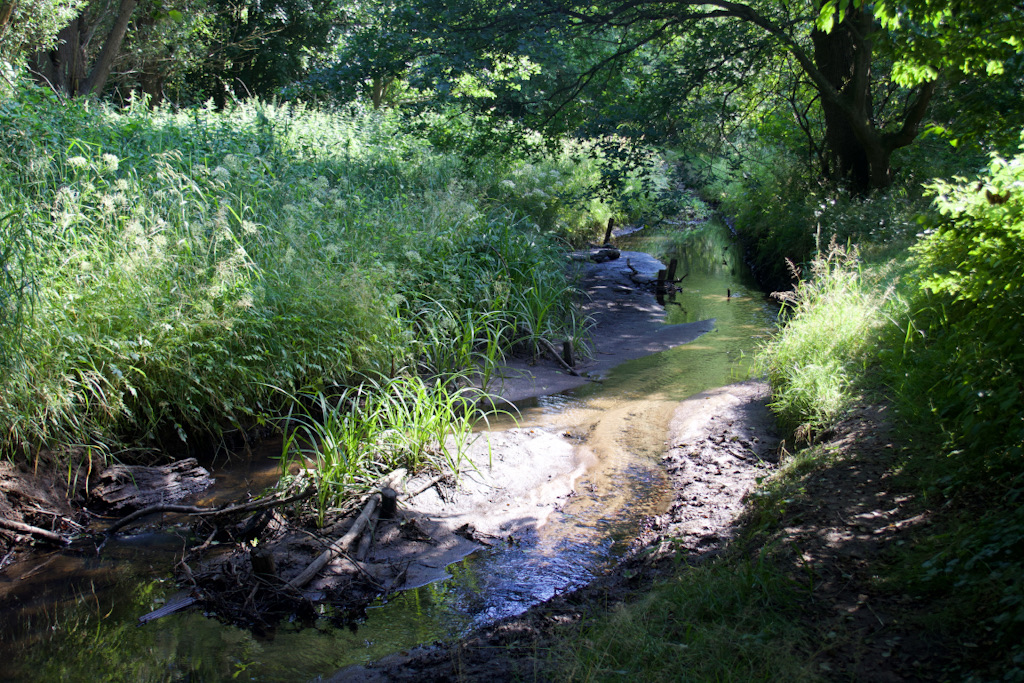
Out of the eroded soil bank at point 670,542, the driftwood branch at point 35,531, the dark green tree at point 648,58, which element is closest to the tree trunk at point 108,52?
the dark green tree at point 648,58

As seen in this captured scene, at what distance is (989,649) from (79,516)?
202 inches

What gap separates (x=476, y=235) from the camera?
8.98m

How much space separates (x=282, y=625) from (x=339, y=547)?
58cm

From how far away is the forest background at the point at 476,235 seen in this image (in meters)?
3.89

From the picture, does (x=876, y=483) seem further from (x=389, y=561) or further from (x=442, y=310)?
(x=442, y=310)

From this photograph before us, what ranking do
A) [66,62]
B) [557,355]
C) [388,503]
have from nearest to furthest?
1. [388,503]
2. [557,355]
3. [66,62]

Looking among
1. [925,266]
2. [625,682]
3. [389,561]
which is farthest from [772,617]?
[925,266]

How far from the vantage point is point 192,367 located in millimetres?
5191

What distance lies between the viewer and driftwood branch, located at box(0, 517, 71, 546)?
4.12 meters

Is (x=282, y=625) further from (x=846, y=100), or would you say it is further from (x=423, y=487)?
(x=846, y=100)

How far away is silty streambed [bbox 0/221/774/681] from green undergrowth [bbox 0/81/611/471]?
873 mm

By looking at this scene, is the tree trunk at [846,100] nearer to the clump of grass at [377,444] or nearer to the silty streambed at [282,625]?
the silty streambed at [282,625]

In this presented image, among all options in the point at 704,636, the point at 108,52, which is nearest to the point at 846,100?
the point at 704,636

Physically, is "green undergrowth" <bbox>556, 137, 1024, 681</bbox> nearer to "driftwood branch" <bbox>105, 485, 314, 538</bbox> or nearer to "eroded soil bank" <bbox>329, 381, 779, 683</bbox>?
"eroded soil bank" <bbox>329, 381, 779, 683</bbox>
